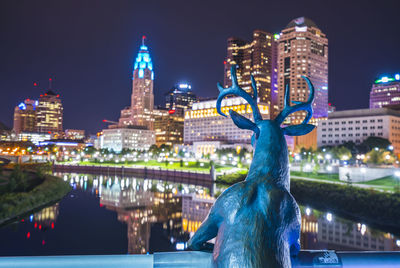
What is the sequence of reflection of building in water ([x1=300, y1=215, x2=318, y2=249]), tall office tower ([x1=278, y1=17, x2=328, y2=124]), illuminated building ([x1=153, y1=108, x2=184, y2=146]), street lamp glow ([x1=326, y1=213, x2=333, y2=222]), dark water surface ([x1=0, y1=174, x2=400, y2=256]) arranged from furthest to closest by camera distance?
illuminated building ([x1=153, y1=108, x2=184, y2=146])
tall office tower ([x1=278, y1=17, x2=328, y2=124])
street lamp glow ([x1=326, y1=213, x2=333, y2=222])
reflection of building in water ([x1=300, y1=215, x2=318, y2=249])
dark water surface ([x1=0, y1=174, x2=400, y2=256])

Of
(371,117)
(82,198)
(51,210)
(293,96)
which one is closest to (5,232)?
(51,210)

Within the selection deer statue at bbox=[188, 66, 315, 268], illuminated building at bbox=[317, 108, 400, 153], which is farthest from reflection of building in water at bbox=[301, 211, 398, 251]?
illuminated building at bbox=[317, 108, 400, 153]

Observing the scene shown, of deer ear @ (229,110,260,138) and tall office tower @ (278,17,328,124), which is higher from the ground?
tall office tower @ (278,17,328,124)

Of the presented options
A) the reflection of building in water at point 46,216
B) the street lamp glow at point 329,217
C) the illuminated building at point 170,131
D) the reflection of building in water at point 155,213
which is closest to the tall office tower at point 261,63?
the illuminated building at point 170,131

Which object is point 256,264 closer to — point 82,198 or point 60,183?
point 82,198

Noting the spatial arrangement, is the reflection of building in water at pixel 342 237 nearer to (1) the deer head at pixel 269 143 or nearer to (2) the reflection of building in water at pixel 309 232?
(2) the reflection of building in water at pixel 309 232

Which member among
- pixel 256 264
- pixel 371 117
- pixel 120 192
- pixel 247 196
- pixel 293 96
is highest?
pixel 293 96

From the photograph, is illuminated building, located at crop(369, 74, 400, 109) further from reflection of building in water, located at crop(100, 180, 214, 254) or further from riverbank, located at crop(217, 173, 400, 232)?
reflection of building in water, located at crop(100, 180, 214, 254)

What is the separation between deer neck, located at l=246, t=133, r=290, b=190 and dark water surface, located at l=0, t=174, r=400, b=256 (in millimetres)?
18514

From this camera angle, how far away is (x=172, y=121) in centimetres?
18012

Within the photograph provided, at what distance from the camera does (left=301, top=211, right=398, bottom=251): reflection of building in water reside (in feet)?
72.0

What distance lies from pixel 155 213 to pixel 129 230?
6359 mm

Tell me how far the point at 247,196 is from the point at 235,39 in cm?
19883

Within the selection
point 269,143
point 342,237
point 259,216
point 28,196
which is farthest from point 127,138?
point 259,216
